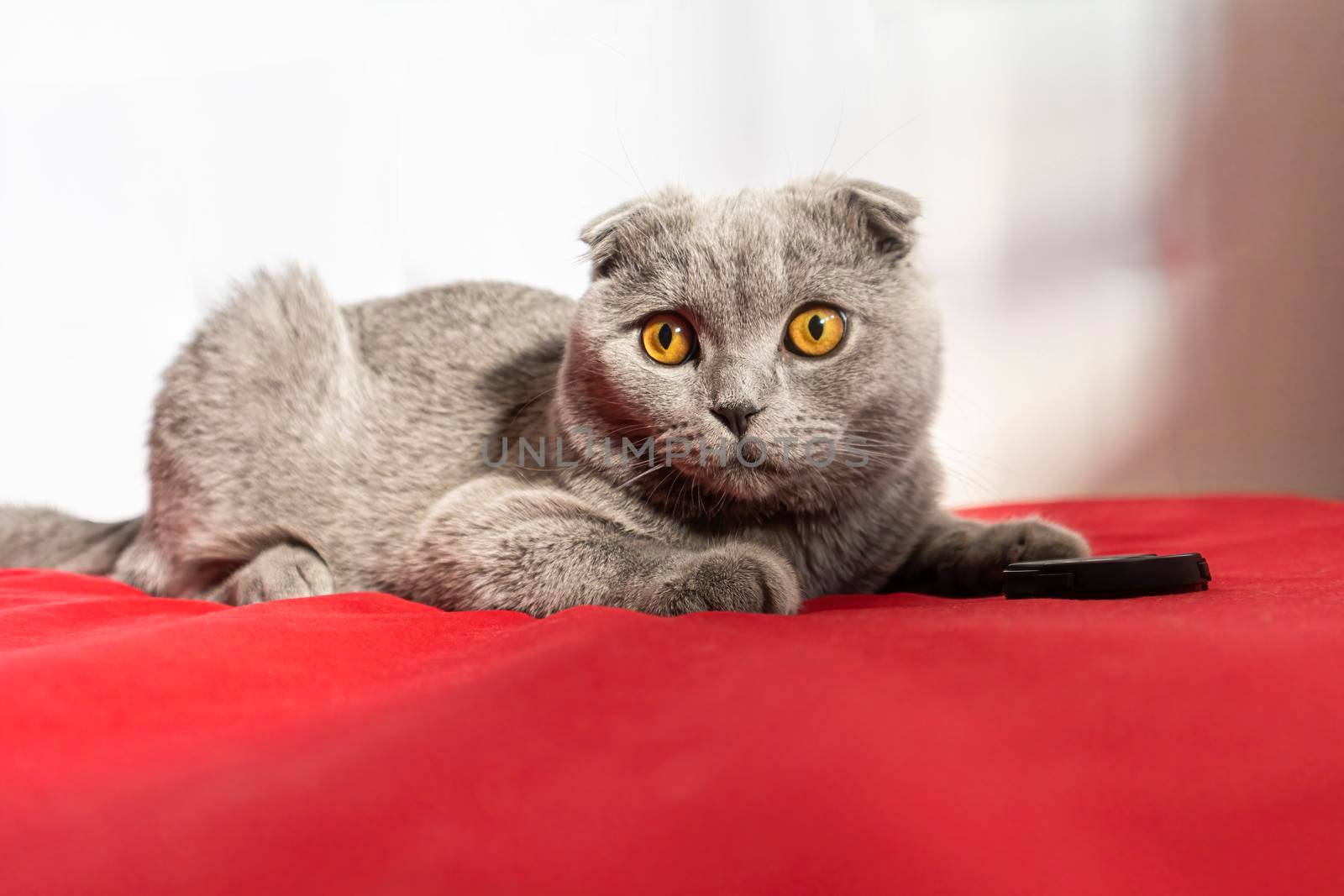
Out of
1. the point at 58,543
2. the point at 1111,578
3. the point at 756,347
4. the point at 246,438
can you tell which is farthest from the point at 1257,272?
the point at 58,543

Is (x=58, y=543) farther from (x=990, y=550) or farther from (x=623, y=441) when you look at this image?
(x=990, y=550)

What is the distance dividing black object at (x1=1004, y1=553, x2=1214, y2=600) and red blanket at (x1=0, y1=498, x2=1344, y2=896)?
17 centimetres

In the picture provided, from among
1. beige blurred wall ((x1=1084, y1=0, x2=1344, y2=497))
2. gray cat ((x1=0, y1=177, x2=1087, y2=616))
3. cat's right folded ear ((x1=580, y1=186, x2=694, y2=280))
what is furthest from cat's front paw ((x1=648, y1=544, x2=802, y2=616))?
beige blurred wall ((x1=1084, y1=0, x2=1344, y2=497))

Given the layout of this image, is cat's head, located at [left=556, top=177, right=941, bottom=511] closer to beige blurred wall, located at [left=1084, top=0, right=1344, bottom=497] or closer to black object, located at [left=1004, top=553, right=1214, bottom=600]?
black object, located at [left=1004, top=553, right=1214, bottom=600]

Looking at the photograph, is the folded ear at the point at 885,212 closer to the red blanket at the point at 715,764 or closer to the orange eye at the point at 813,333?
the orange eye at the point at 813,333

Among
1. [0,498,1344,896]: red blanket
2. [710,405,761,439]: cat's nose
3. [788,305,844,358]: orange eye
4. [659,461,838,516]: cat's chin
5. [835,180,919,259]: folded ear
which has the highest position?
[835,180,919,259]: folded ear

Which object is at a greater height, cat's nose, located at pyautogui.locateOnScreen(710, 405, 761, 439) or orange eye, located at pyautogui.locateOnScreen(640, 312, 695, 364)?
orange eye, located at pyautogui.locateOnScreen(640, 312, 695, 364)

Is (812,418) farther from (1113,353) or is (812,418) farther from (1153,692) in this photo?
(1113,353)

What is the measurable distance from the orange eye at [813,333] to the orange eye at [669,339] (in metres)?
0.11

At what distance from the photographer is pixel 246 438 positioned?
4.44 ft

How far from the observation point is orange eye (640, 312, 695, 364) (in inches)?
39.8

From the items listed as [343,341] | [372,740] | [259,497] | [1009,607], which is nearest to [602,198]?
[343,341]

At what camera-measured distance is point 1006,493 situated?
2.42 metres

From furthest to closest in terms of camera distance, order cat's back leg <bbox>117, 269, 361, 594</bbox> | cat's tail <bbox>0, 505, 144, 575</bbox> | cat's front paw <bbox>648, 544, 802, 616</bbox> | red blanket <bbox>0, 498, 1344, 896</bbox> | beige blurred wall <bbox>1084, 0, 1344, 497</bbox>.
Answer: beige blurred wall <bbox>1084, 0, 1344, 497</bbox> → cat's tail <bbox>0, 505, 144, 575</bbox> → cat's back leg <bbox>117, 269, 361, 594</bbox> → cat's front paw <bbox>648, 544, 802, 616</bbox> → red blanket <bbox>0, 498, 1344, 896</bbox>
